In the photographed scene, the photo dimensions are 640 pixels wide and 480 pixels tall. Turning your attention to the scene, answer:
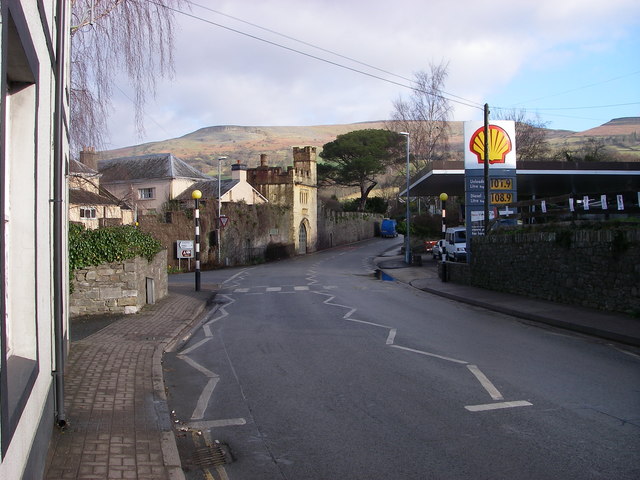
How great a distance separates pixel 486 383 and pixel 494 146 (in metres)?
17.8

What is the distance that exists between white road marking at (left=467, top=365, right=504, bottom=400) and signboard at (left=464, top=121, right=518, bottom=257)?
50.9 feet

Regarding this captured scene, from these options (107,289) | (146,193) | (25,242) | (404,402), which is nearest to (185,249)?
(146,193)

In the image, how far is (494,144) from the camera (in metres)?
23.6

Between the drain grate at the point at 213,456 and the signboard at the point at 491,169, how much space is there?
1922 cm

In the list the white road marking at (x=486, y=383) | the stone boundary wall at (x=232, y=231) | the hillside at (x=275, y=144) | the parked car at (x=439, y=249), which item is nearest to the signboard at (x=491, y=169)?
the parked car at (x=439, y=249)

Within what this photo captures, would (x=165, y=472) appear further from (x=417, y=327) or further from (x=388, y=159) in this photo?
(x=388, y=159)

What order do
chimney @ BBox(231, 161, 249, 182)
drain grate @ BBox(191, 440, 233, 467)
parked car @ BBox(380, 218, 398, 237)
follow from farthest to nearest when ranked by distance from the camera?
parked car @ BBox(380, 218, 398, 237), chimney @ BBox(231, 161, 249, 182), drain grate @ BBox(191, 440, 233, 467)

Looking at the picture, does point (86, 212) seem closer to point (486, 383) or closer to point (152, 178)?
point (152, 178)

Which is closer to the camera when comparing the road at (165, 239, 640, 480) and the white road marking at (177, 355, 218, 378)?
the road at (165, 239, 640, 480)

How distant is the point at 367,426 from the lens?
595 centimetres

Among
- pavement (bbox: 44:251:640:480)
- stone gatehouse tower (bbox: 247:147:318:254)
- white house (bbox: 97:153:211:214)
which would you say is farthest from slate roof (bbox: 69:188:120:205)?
stone gatehouse tower (bbox: 247:147:318:254)

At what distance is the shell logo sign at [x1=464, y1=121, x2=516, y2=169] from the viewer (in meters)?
23.7

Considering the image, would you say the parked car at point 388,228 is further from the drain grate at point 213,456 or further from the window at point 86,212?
the drain grate at point 213,456

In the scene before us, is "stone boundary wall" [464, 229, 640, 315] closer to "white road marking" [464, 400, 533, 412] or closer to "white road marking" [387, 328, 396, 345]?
"white road marking" [387, 328, 396, 345]
